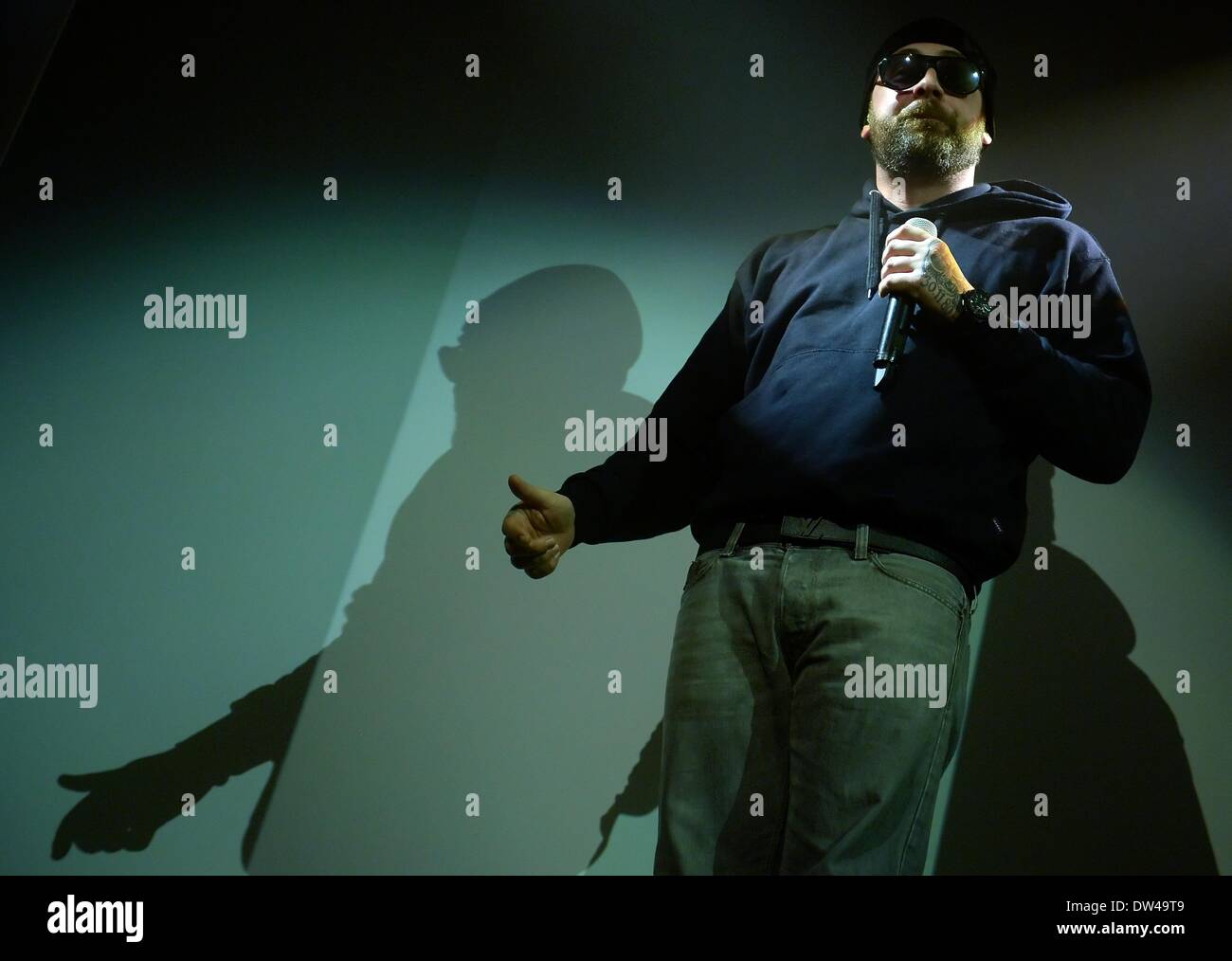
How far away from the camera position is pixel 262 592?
2.23 metres

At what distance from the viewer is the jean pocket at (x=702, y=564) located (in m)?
1.74

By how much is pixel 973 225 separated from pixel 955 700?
738 mm

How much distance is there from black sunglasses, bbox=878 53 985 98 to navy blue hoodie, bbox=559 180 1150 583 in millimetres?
172

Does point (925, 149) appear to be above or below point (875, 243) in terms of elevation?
above

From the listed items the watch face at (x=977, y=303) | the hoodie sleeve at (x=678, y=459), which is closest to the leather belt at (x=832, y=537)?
the hoodie sleeve at (x=678, y=459)

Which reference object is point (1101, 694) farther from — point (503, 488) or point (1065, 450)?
point (503, 488)

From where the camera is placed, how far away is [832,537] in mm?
1668

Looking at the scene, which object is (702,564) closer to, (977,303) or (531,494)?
(531,494)

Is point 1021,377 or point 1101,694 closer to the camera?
point 1021,377

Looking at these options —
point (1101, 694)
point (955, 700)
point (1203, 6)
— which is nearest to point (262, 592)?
→ point (955, 700)

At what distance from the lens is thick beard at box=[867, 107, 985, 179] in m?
1.93

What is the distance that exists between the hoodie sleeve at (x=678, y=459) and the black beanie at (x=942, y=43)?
444 mm

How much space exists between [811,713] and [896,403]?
457 millimetres

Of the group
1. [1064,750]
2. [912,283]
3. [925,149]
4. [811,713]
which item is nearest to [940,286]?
[912,283]
